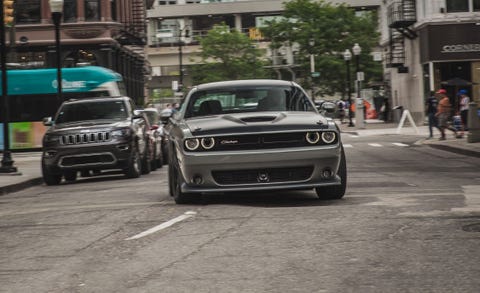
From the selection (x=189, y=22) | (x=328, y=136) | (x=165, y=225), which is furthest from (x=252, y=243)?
(x=189, y=22)

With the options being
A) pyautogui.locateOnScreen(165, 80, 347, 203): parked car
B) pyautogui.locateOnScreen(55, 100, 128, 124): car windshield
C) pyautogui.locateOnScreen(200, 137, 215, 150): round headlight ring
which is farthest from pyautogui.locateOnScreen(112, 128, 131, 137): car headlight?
pyautogui.locateOnScreen(200, 137, 215, 150): round headlight ring

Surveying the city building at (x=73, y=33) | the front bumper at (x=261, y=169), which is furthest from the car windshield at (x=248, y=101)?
the city building at (x=73, y=33)

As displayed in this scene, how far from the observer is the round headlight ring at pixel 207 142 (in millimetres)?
11141

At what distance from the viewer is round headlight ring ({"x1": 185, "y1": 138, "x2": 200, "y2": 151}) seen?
11.2 meters

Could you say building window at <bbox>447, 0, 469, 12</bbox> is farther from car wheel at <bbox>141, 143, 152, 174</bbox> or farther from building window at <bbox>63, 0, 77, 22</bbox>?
car wheel at <bbox>141, 143, 152, 174</bbox>

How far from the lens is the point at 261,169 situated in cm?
1108

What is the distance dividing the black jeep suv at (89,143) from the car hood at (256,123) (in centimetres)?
796

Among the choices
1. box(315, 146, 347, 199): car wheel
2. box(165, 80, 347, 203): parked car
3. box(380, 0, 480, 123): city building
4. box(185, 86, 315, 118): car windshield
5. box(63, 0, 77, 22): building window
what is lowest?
box(315, 146, 347, 199): car wheel

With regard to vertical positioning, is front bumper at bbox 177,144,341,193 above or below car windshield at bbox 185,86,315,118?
below

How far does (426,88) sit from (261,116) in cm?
3962

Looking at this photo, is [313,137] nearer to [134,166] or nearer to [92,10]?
[134,166]

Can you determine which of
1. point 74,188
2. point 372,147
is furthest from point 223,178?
point 372,147

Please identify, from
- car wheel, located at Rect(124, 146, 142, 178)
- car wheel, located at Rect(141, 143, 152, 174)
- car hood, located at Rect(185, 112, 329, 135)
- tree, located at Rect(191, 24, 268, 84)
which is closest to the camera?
car hood, located at Rect(185, 112, 329, 135)

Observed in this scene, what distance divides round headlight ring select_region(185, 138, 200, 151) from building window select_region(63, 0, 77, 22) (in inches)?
1637
